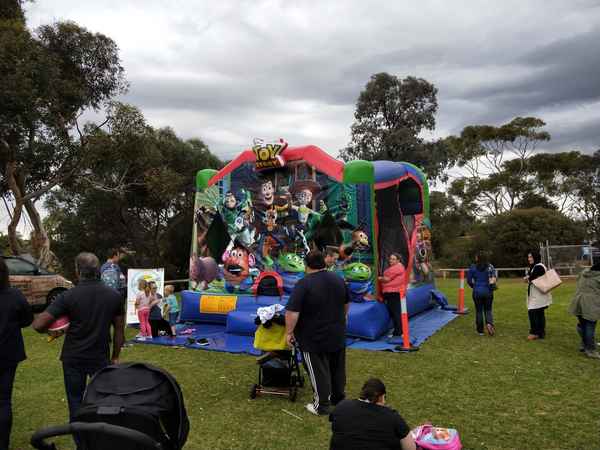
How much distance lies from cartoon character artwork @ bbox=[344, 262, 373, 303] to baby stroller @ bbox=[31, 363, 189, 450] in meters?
6.10

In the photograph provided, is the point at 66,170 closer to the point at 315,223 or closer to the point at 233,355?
the point at 315,223

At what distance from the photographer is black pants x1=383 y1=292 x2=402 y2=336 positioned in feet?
26.9

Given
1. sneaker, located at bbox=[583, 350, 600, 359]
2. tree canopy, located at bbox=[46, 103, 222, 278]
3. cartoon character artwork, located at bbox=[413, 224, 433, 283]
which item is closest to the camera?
sneaker, located at bbox=[583, 350, 600, 359]

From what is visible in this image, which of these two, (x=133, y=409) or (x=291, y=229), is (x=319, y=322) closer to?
(x=133, y=409)

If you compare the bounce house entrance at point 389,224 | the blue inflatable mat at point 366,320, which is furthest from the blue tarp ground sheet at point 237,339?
the bounce house entrance at point 389,224

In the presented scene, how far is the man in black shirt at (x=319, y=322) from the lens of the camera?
4547 millimetres

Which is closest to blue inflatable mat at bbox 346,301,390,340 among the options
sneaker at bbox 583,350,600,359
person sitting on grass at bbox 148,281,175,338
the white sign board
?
sneaker at bbox 583,350,600,359

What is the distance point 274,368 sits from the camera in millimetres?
5355

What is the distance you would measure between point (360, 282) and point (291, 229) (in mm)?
1701

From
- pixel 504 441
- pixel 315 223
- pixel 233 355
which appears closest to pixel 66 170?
pixel 315 223

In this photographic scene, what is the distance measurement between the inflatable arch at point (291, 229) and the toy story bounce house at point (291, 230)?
0.06ft

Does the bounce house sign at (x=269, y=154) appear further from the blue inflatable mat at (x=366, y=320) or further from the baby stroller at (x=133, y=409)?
the baby stroller at (x=133, y=409)

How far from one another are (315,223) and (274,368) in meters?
3.98

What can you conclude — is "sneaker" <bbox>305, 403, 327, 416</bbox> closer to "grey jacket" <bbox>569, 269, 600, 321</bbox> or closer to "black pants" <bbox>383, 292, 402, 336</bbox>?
"black pants" <bbox>383, 292, 402, 336</bbox>
